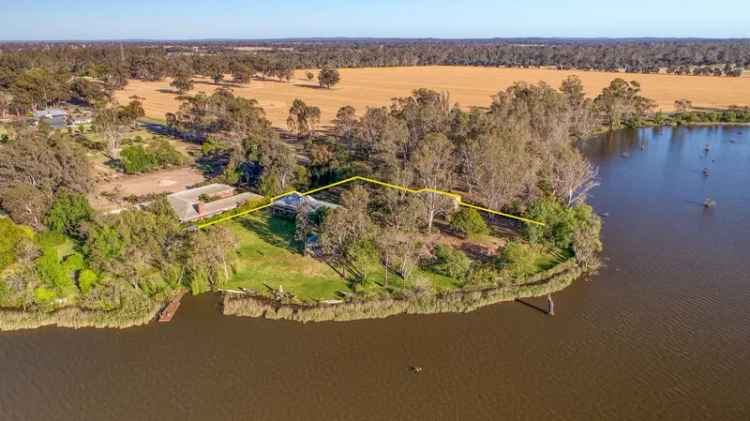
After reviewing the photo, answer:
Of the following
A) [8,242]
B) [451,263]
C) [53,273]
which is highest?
[8,242]

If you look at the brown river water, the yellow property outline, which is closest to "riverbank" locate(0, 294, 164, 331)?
the brown river water

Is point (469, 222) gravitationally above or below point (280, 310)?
above

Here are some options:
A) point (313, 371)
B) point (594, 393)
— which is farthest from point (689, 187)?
point (313, 371)

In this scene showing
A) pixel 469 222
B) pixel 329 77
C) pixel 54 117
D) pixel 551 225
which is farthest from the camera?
pixel 329 77

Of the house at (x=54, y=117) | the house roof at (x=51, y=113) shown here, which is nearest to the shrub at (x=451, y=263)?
the house at (x=54, y=117)

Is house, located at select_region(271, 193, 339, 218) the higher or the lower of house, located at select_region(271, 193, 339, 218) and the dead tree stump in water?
the higher

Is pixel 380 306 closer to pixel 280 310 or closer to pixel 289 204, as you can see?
pixel 280 310

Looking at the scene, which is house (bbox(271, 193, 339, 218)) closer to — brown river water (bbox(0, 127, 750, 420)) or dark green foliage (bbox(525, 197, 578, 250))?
brown river water (bbox(0, 127, 750, 420))

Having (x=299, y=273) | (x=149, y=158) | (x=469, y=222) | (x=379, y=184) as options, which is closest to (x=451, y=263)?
(x=469, y=222)
